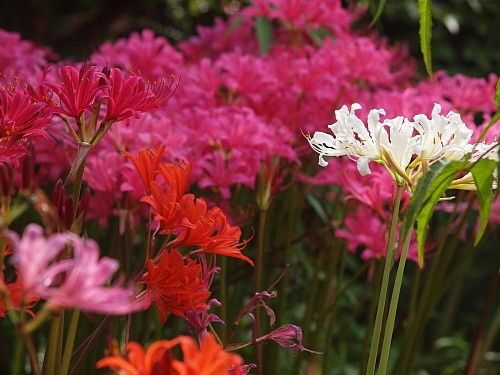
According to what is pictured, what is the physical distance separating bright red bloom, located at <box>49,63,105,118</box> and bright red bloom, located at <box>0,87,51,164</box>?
0.04 m

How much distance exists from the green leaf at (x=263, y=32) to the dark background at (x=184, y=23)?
67 cm

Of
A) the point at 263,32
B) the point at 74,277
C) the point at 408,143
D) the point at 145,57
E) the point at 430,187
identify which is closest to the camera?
the point at 74,277

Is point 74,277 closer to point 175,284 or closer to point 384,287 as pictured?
point 175,284

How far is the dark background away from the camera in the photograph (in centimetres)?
255

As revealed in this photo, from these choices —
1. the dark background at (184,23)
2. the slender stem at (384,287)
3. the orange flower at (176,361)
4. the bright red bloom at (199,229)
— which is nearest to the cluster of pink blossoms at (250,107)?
the bright red bloom at (199,229)

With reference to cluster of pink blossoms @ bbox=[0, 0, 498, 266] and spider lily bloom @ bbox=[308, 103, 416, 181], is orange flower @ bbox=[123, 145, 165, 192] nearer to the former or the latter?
cluster of pink blossoms @ bbox=[0, 0, 498, 266]

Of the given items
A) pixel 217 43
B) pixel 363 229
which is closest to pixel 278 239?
pixel 363 229

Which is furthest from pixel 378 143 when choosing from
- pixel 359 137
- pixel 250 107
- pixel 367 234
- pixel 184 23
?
pixel 184 23

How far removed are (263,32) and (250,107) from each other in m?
0.40

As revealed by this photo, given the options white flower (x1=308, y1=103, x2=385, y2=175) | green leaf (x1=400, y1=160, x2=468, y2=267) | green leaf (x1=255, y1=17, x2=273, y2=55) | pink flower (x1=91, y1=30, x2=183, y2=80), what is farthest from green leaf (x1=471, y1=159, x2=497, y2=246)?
green leaf (x1=255, y1=17, x2=273, y2=55)

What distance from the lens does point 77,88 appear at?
80 cm

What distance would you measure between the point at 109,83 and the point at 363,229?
0.62 meters

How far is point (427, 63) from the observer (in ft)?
2.77

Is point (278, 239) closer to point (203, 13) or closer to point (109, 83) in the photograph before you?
point (109, 83)
